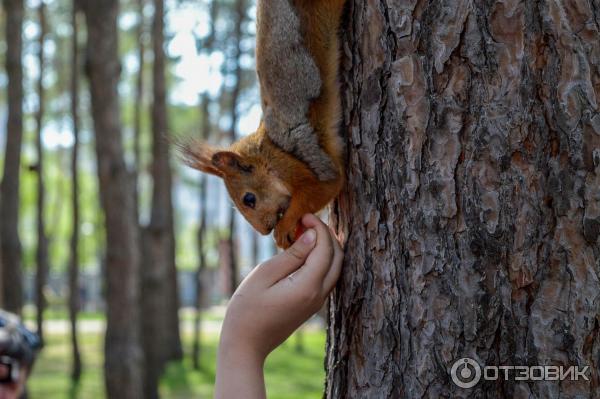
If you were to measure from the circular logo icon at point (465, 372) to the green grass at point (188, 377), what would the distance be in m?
6.89

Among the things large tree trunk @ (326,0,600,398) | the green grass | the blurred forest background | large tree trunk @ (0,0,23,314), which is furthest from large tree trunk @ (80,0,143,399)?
large tree trunk @ (326,0,600,398)

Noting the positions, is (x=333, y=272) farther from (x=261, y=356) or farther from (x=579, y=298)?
(x=579, y=298)

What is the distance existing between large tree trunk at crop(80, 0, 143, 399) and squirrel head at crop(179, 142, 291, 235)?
4400 mm

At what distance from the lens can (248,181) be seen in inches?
80.0

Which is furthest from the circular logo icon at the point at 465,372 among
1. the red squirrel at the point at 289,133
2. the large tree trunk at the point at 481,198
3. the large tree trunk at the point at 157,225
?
the large tree trunk at the point at 157,225

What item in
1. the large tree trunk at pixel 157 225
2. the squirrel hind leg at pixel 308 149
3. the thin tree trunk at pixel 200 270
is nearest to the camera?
the squirrel hind leg at pixel 308 149

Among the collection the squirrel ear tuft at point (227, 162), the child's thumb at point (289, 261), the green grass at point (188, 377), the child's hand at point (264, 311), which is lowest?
the green grass at point (188, 377)

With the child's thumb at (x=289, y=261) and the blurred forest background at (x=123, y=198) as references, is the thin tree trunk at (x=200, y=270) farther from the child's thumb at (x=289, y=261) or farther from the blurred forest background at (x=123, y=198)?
the child's thumb at (x=289, y=261)

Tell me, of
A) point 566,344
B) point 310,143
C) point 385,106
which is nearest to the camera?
point 566,344

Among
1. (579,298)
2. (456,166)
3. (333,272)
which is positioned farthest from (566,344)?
(333,272)

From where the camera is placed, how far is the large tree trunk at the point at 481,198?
4.31 feet

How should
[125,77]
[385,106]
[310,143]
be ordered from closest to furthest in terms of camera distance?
1. [385,106]
2. [310,143]
3. [125,77]

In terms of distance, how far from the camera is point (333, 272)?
5.15ft

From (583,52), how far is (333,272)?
2.02ft
